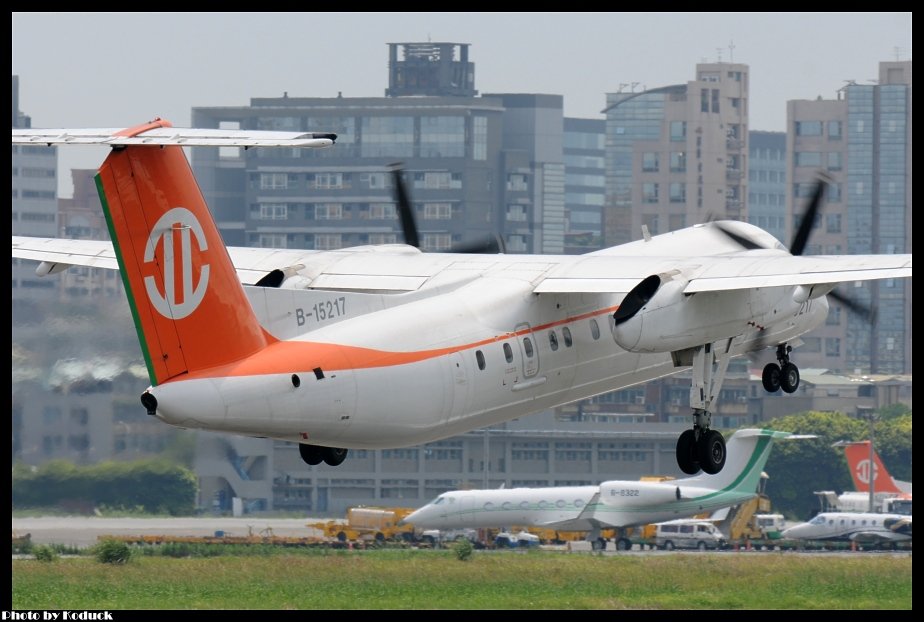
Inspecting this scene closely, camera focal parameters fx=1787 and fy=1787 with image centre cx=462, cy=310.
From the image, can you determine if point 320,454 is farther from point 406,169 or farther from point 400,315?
point 406,169

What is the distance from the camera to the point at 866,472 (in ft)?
365

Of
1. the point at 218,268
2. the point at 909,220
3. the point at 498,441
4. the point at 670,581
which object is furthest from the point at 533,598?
the point at 909,220

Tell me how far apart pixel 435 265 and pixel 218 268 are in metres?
7.82

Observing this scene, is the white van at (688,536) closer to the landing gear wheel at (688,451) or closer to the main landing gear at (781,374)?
the main landing gear at (781,374)

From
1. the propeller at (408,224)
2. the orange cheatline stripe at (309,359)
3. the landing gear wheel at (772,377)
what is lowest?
the landing gear wheel at (772,377)

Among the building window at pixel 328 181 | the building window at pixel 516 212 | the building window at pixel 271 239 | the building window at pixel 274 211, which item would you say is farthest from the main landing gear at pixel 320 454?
the building window at pixel 516 212

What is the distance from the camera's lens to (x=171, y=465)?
272ft

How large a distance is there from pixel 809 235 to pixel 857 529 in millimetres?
63675

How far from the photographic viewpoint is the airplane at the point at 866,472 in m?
109

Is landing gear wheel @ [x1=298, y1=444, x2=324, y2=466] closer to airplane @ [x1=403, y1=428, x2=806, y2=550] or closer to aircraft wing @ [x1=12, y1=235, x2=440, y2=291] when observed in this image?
aircraft wing @ [x1=12, y1=235, x2=440, y2=291]

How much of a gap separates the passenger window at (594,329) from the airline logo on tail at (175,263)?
8.85 metres

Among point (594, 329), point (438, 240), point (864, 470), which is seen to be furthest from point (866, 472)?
point (594, 329)

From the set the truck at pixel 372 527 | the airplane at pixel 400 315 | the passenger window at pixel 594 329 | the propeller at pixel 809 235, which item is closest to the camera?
the airplane at pixel 400 315

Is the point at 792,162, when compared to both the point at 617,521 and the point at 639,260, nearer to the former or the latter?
the point at 617,521
